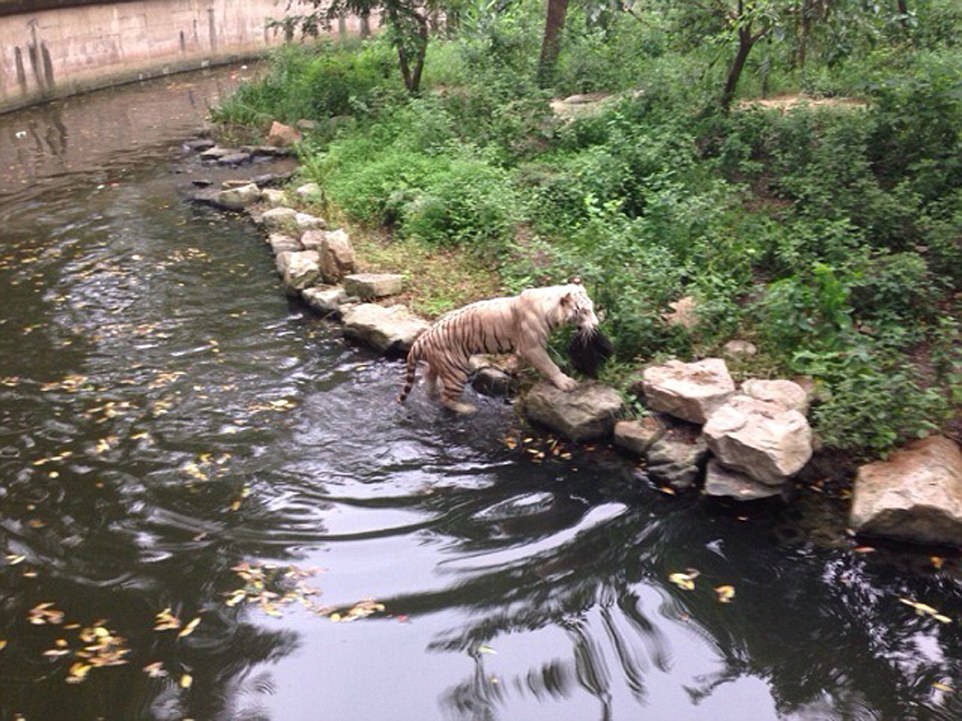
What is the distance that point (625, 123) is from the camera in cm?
1088

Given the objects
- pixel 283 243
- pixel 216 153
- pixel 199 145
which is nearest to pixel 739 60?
pixel 283 243

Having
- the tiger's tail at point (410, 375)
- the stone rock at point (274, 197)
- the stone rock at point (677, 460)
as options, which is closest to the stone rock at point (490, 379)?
the tiger's tail at point (410, 375)

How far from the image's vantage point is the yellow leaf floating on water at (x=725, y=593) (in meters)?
5.22

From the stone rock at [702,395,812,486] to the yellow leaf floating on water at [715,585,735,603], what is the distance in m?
0.87

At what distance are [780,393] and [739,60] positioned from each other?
6277 mm

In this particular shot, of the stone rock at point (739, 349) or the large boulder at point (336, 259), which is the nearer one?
the stone rock at point (739, 349)

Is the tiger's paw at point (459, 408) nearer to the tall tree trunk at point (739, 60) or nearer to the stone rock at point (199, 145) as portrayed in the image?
the tall tree trunk at point (739, 60)

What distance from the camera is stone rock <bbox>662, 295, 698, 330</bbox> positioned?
7398 mm

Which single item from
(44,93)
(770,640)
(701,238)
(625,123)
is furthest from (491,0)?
(44,93)

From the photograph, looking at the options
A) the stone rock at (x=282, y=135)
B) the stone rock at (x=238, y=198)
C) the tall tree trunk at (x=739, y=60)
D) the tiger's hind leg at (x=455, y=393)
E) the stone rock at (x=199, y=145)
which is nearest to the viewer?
the tiger's hind leg at (x=455, y=393)

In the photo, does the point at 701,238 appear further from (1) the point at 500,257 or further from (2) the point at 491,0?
(2) the point at 491,0

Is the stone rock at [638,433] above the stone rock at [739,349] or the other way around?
the other way around

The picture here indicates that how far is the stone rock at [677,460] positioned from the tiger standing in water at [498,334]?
0.90 m

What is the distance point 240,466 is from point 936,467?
4.93 meters
